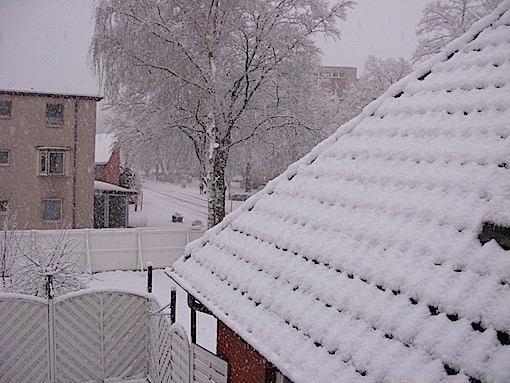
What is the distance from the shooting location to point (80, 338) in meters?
8.20

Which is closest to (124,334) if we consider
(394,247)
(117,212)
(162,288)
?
(162,288)

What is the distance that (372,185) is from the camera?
3695 millimetres

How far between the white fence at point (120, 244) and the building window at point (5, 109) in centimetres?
900

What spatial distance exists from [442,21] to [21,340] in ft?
66.5

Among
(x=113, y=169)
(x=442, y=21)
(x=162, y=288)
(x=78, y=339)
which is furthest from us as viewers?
(x=113, y=169)

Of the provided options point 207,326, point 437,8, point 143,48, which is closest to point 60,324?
point 207,326

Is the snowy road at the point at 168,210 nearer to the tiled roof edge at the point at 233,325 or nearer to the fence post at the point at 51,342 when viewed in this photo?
the fence post at the point at 51,342

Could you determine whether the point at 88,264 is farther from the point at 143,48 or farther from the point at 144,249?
the point at 143,48

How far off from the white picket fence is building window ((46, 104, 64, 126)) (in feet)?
52.3

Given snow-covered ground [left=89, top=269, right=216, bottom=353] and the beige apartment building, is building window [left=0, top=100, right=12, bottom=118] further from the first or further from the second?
snow-covered ground [left=89, top=269, right=216, bottom=353]

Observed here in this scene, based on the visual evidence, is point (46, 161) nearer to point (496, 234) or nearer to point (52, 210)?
point (52, 210)

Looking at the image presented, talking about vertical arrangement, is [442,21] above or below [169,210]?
above

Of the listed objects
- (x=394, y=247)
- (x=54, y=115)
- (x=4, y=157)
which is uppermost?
(x=54, y=115)

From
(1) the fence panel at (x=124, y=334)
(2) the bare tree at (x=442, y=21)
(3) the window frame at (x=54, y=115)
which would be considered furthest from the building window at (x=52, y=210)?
(2) the bare tree at (x=442, y=21)
